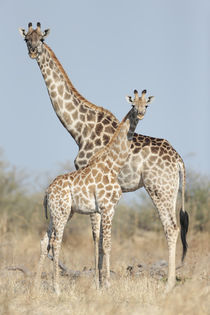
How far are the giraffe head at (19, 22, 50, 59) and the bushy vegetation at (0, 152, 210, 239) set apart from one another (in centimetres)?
893

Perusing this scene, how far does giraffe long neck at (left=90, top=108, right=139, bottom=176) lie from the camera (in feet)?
29.2

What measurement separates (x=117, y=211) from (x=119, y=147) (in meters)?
11.8

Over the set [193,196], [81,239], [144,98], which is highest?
[144,98]

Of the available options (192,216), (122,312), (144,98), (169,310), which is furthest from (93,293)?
(192,216)

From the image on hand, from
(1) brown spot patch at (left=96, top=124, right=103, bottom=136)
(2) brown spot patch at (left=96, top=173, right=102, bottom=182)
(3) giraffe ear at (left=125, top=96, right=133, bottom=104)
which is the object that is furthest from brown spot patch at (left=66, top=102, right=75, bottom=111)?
(2) brown spot patch at (left=96, top=173, right=102, bottom=182)

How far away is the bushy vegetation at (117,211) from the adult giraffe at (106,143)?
8.49m

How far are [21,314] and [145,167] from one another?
3594mm

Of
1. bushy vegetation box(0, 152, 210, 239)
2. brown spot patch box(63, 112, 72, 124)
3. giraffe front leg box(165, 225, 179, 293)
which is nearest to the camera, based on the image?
giraffe front leg box(165, 225, 179, 293)

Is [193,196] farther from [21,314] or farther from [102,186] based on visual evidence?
[21,314]

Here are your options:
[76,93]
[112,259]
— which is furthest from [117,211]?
[76,93]

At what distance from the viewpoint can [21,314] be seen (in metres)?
6.78

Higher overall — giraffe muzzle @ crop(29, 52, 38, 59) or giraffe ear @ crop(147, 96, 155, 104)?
giraffe muzzle @ crop(29, 52, 38, 59)

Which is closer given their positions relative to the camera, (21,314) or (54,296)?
(21,314)

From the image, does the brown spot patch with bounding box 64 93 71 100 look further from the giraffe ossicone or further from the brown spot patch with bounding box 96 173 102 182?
the brown spot patch with bounding box 96 173 102 182
